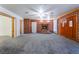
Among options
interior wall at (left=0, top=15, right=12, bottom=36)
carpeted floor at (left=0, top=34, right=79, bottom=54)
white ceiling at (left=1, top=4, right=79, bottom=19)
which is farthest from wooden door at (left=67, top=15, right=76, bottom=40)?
interior wall at (left=0, top=15, right=12, bottom=36)

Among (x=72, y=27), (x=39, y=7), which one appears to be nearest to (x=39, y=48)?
(x=39, y=7)

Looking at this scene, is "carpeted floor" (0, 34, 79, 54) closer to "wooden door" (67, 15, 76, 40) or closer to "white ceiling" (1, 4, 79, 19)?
"wooden door" (67, 15, 76, 40)

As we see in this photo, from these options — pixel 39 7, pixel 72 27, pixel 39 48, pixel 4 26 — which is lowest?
pixel 39 48

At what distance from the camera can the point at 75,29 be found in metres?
7.57

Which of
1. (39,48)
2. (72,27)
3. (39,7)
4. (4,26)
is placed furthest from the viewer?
(4,26)

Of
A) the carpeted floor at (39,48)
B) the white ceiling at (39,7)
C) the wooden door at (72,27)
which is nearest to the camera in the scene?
the carpeted floor at (39,48)

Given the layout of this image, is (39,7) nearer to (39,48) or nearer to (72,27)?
(39,48)

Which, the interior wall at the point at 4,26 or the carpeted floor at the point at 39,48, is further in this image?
→ the interior wall at the point at 4,26

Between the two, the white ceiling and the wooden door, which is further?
the wooden door

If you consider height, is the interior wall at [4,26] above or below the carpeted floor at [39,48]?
above

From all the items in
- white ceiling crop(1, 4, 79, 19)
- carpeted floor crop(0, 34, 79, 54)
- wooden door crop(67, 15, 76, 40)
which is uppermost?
white ceiling crop(1, 4, 79, 19)

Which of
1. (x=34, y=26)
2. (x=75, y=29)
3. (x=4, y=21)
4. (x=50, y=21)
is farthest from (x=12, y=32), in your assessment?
(x=50, y=21)

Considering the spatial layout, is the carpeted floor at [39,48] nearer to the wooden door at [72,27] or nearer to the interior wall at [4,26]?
the wooden door at [72,27]

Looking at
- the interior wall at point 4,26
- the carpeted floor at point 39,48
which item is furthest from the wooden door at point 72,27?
the interior wall at point 4,26
